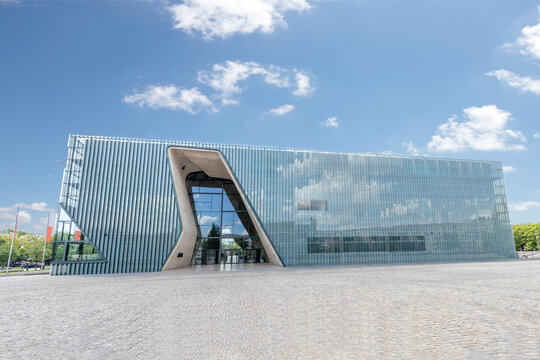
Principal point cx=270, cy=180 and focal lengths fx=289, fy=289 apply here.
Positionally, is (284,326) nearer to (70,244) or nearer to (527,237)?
(70,244)

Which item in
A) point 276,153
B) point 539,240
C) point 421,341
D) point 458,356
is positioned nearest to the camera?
point 458,356

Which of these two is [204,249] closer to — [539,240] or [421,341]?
[421,341]

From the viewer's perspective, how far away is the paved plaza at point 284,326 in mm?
5887

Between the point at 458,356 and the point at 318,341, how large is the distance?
8.73 feet

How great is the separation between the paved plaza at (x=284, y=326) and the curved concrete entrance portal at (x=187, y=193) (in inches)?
740

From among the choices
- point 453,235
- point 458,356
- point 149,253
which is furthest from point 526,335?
point 453,235

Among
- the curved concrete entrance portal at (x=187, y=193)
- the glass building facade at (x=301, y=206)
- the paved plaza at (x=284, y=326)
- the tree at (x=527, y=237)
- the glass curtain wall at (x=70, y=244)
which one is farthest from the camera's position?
the tree at (x=527, y=237)

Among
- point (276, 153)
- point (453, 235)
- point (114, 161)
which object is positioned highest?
point (276, 153)

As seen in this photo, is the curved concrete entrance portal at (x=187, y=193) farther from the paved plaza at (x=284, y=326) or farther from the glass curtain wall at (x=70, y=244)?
the paved plaza at (x=284, y=326)

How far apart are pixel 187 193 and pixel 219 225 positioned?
584cm

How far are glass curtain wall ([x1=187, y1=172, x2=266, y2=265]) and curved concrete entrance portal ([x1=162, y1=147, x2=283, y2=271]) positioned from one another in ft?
3.22

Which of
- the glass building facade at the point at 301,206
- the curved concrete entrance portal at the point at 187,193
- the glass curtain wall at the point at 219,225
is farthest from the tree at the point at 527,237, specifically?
the glass curtain wall at the point at 219,225

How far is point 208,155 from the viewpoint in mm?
33781

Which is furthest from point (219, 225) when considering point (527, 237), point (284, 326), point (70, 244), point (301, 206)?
point (527, 237)
